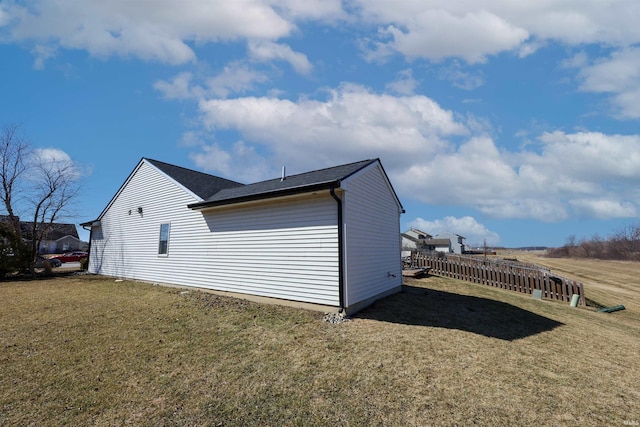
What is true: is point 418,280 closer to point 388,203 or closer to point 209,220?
point 388,203

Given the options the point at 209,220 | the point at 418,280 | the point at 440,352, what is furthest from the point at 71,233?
the point at 440,352

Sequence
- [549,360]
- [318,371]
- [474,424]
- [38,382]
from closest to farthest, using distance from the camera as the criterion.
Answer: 1. [474,424]
2. [38,382]
3. [318,371]
4. [549,360]

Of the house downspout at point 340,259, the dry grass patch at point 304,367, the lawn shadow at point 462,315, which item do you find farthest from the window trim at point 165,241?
the lawn shadow at point 462,315

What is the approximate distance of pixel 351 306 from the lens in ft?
25.7

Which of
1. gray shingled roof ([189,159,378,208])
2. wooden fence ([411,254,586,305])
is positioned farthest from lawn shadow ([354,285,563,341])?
wooden fence ([411,254,586,305])

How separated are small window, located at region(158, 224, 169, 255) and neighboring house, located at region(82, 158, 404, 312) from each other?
0.15 feet

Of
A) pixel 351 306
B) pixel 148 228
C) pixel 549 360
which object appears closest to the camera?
pixel 549 360

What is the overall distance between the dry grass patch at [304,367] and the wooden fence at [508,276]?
13.7 feet

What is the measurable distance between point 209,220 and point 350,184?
6.07 m

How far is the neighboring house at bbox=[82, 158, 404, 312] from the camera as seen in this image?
7953mm

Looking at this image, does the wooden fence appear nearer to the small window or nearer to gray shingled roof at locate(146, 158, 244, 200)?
gray shingled roof at locate(146, 158, 244, 200)

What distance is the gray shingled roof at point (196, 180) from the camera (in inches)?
510

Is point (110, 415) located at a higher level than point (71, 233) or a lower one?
lower

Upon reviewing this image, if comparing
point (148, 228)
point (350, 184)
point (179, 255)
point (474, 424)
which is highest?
point (350, 184)
